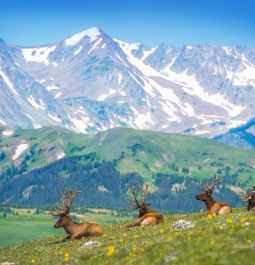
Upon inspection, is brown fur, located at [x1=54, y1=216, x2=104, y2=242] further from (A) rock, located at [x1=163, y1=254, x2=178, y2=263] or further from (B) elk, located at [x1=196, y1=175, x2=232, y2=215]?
(A) rock, located at [x1=163, y1=254, x2=178, y2=263]

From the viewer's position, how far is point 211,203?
6256cm

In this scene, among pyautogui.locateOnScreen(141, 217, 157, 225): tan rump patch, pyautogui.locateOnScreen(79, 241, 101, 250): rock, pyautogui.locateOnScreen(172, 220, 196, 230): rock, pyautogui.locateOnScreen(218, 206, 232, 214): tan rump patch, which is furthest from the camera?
pyautogui.locateOnScreen(218, 206, 232, 214): tan rump patch

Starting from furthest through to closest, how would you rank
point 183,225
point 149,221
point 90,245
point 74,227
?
point 74,227 < point 149,221 < point 90,245 < point 183,225

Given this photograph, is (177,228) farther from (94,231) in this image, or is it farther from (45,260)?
(94,231)

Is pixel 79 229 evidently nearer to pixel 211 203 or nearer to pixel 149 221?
pixel 149 221

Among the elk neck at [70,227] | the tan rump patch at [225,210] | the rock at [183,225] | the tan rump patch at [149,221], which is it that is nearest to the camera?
the rock at [183,225]

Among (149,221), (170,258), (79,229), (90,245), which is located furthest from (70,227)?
(170,258)

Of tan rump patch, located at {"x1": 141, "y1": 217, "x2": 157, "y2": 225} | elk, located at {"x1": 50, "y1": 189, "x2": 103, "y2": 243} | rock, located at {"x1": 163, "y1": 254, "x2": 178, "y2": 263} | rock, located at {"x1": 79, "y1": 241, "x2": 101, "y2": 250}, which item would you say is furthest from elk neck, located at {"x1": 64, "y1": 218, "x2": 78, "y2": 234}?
rock, located at {"x1": 163, "y1": 254, "x2": 178, "y2": 263}

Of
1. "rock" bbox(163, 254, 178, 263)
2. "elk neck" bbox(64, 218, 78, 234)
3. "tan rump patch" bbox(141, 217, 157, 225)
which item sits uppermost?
"rock" bbox(163, 254, 178, 263)

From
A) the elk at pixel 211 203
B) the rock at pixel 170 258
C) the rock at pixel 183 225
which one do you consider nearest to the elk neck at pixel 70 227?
the elk at pixel 211 203

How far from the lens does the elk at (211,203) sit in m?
54.3

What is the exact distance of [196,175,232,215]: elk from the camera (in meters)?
54.3

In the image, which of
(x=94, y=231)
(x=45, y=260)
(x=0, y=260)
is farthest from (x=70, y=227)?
(x=45, y=260)

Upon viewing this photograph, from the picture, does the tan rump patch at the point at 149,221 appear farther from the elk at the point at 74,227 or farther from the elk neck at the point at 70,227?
the elk neck at the point at 70,227
